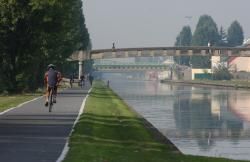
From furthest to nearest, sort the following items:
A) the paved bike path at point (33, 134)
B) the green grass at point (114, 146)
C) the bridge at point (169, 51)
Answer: the bridge at point (169, 51) < the green grass at point (114, 146) < the paved bike path at point (33, 134)

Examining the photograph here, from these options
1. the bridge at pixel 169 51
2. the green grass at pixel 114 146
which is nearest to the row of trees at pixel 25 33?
the green grass at pixel 114 146

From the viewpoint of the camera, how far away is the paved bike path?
597 inches

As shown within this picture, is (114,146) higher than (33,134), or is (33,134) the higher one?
(33,134)

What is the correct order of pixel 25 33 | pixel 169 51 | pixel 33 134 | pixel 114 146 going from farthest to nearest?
pixel 169 51 → pixel 25 33 → pixel 33 134 → pixel 114 146

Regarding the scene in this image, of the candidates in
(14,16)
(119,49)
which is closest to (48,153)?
(14,16)

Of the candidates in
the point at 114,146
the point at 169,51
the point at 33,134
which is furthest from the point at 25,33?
the point at 169,51

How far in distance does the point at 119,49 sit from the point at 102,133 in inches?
5028

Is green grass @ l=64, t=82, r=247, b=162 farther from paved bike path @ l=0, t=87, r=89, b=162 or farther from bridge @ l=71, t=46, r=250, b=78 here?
bridge @ l=71, t=46, r=250, b=78

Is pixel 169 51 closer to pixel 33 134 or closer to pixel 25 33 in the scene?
A: pixel 25 33

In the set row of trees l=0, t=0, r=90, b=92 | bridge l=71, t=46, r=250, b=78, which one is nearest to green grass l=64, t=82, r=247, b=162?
row of trees l=0, t=0, r=90, b=92

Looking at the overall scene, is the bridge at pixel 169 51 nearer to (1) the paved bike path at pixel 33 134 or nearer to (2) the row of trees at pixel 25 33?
(2) the row of trees at pixel 25 33

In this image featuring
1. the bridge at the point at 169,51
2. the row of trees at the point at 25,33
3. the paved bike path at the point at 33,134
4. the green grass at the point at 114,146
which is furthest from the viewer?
the bridge at the point at 169,51

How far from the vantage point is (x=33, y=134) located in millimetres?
19922

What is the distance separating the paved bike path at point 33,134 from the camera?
49.8 ft
